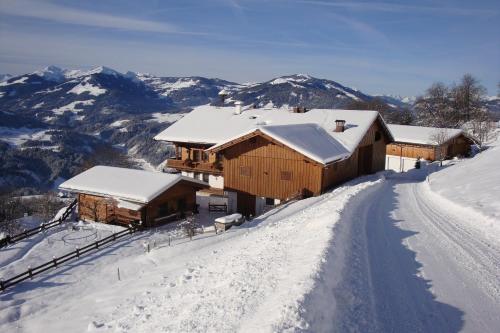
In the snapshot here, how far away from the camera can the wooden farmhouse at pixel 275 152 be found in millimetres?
27172

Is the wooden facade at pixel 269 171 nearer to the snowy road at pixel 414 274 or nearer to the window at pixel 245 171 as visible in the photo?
the window at pixel 245 171

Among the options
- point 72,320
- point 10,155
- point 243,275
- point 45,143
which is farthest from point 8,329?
point 45,143

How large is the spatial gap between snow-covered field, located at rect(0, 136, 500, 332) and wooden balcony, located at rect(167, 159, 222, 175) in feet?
38.2

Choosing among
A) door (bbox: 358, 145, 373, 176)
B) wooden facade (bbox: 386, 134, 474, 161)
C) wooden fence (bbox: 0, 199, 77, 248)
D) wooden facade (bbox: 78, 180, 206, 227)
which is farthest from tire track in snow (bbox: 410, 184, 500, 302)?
wooden facade (bbox: 386, 134, 474, 161)

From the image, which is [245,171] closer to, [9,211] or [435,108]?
[9,211]

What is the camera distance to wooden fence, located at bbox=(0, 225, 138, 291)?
18.4 metres

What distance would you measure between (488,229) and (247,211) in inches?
672

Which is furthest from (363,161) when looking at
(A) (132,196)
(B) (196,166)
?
(A) (132,196)

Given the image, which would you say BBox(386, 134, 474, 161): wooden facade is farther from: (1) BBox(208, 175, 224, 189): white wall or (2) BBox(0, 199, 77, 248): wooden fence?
(2) BBox(0, 199, 77, 248): wooden fence

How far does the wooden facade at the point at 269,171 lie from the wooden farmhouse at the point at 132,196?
3.01 m

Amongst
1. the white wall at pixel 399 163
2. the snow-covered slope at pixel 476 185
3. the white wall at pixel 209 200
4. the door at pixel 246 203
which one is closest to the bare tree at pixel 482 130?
the white wall at pixel 399 163

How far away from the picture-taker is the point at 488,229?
14672 millimetres

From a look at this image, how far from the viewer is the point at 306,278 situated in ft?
29.5

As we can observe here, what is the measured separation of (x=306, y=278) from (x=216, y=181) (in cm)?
2539
